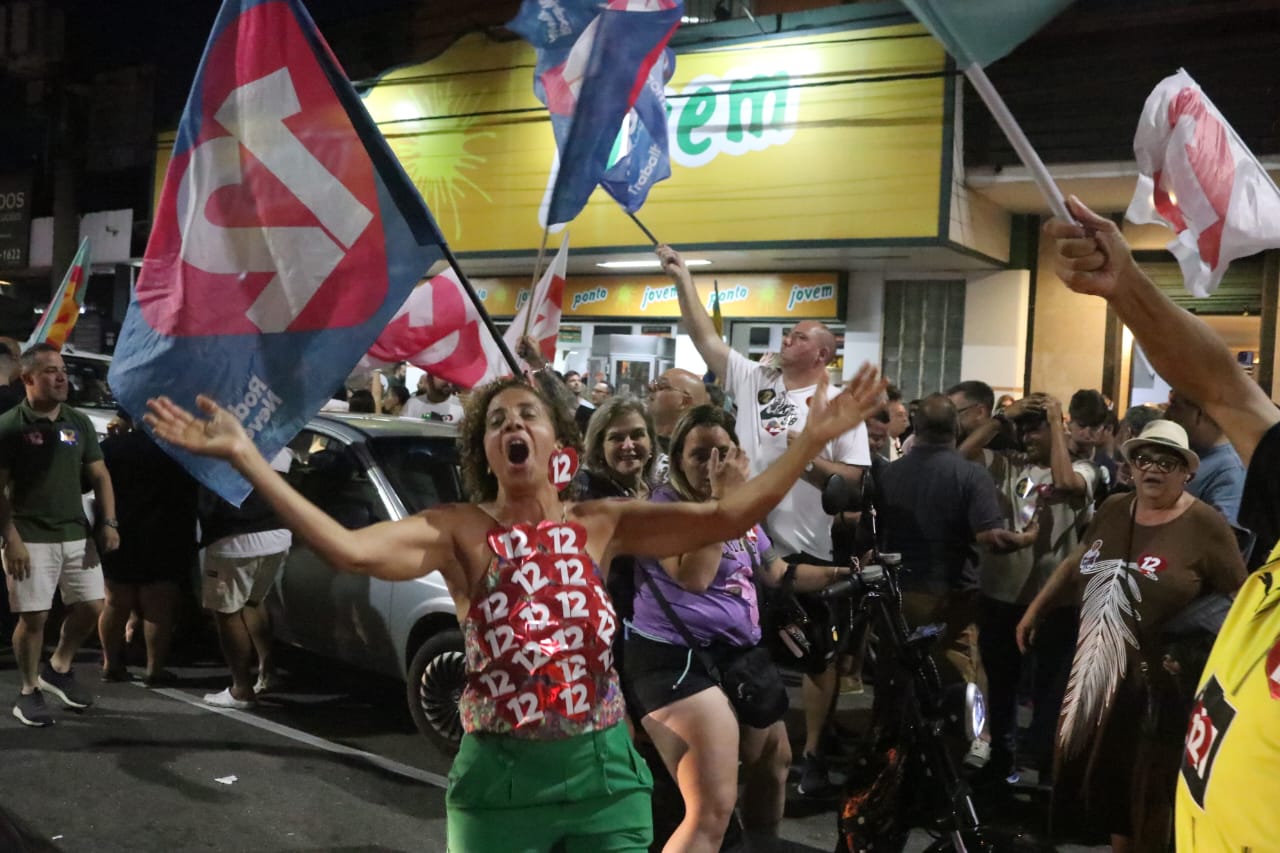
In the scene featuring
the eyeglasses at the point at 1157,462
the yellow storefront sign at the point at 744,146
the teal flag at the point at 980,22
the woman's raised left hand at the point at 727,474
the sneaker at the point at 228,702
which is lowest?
the sneaker at the point at 228,702

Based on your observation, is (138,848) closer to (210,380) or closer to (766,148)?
(210,380)

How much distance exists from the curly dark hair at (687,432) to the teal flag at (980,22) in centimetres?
215

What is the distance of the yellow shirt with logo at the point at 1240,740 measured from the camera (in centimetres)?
175

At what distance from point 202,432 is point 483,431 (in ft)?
2.76

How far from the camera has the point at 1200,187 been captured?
4668mm

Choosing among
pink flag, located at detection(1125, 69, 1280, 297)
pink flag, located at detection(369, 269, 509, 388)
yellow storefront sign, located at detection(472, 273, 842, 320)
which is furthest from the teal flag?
yellow storefront sign, located at detection(472, 273, 842, 320)

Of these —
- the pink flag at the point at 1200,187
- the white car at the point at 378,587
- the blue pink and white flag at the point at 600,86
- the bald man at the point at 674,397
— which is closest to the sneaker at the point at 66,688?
the white car at the point at 378,587

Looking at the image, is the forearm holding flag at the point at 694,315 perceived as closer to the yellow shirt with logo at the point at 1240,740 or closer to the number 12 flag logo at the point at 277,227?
the number 12 flag logo at the point at 277,227

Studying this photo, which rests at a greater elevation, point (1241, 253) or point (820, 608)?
point (1241, 253)

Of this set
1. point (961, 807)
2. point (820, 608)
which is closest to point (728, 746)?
point (961, 807)

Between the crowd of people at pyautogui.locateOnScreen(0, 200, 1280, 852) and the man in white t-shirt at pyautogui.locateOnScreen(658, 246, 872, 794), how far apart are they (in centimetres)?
2

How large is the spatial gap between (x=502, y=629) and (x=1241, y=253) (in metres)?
3.42

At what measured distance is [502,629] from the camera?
3.07 metres

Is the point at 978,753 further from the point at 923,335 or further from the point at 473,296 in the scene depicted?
the point at 923,335
